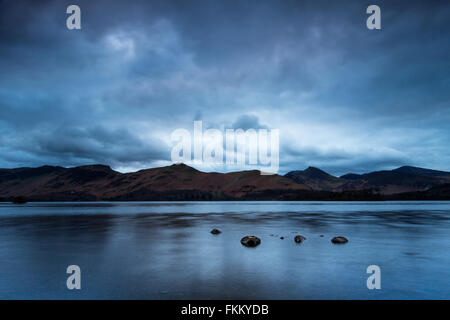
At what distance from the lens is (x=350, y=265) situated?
1892cm

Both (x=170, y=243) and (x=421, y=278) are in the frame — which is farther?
(x=170, y=243)

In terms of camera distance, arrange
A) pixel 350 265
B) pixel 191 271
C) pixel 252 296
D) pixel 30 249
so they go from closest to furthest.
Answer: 1. pixel 252 296
2. pixel 191 271
3. pixel 350 265
4. pixel 30 249

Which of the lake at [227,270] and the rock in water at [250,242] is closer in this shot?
the lake at [227,270]

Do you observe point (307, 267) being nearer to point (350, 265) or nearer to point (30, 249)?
point (350, 265)

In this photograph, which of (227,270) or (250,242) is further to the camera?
(250,242)

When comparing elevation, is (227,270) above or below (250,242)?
above

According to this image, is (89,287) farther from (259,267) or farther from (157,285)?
(259,267)

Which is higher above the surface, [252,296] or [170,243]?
[252,296]

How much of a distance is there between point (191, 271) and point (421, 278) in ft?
43.3

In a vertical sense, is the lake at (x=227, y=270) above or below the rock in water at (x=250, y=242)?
above

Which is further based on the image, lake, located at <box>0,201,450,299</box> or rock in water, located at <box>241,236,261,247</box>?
rock in water, located at <box>241,236,261,247</box>

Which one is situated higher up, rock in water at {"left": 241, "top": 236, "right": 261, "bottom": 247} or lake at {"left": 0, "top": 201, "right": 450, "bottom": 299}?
lake at {"left": 0, "top": 201, "right": 450, "bottom": 299}
